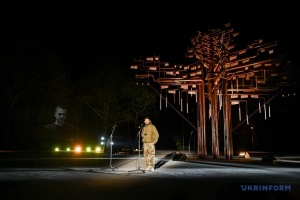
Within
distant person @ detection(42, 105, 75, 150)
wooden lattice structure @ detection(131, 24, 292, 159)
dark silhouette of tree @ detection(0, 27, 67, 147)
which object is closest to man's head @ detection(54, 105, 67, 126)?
distant person @ detection(42, 105, 75, 150)

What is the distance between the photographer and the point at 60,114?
1837 inches

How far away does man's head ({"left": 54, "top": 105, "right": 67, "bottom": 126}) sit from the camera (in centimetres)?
4580

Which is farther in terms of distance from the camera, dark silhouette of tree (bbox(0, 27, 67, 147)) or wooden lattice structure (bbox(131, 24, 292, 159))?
dark silhouette of tree (bbox(0, 27, 67, 147))

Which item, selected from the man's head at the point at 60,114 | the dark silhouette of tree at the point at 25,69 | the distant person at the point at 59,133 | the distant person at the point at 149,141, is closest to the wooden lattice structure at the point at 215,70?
the distant person at the point at 149,141

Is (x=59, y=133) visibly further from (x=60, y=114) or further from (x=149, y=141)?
(x=149, y=141)

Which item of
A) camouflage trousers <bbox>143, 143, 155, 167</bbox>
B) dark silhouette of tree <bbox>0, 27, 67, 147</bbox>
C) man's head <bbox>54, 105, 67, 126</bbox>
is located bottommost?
camouflage trousers <bbox>143, 143, 155, 167</bbox>

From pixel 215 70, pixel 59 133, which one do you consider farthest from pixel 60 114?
pixel 215 70

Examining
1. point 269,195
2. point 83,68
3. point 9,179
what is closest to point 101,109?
point 83,68

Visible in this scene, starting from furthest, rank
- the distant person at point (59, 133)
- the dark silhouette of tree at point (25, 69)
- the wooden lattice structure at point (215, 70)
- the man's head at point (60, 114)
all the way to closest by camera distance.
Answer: the distant person at point (59, 133)
the man's head at point (60, 114)
the dark silhouette of tree at point (25, 69)
the wooden lattice structure at point (215, 70)

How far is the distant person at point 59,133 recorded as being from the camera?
46.4m

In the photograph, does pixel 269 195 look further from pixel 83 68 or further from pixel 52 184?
pixel 83 68

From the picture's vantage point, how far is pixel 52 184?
9484 millimetres

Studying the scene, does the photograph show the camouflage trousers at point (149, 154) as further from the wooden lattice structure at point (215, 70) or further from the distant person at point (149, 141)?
the wooden lattice structure at point (215, 70)

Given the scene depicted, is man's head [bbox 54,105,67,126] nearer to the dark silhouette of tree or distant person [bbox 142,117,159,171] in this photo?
the dark silhouette of tree
